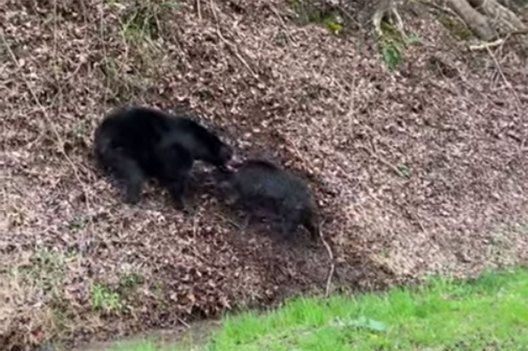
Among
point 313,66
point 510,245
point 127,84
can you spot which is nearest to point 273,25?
point 313,66

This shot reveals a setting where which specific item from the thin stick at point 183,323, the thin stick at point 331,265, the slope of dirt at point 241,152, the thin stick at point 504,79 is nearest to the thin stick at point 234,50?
the slope of dirt at point 241,152

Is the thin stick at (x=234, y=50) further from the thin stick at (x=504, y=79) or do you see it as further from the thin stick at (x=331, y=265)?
the thin stick at (x=504, y=79)

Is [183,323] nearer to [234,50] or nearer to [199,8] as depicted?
[234,50]

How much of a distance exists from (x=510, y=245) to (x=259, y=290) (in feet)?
9.19

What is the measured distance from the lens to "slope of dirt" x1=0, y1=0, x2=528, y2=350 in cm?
700

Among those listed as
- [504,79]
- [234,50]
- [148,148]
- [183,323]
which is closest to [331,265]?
[183,323]

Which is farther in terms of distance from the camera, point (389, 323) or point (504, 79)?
point (504, 79)

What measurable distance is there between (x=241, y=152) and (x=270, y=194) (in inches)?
27.2

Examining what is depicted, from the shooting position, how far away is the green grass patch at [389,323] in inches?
223

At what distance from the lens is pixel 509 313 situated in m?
6.20

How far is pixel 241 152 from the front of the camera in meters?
8.52

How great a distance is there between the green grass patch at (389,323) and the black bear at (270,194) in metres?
0.87

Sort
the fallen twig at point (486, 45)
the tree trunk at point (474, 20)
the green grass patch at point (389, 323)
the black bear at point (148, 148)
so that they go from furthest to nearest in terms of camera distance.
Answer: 1. the tree trunk at point (474, 20)
2. the fallen twig at point (486, 45)
3. the black bear at point (148, 148)
4. the green grass patch at point (389, 323)

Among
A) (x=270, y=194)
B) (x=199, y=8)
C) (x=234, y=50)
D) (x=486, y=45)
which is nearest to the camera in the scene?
(x=270, y=194)
